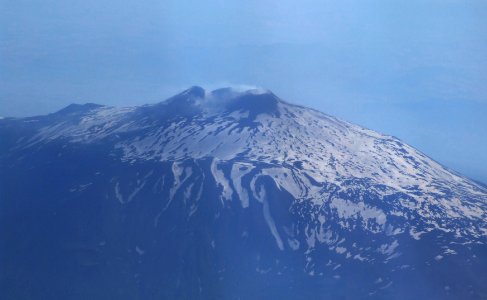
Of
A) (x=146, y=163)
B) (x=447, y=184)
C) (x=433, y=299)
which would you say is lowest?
(x=433, y=299)

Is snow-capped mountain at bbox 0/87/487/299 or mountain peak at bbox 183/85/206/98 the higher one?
mountain peak at bbox 183/85/206/98

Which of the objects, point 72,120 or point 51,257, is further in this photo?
point 72,120

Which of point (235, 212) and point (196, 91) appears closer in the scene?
point (235, 212)

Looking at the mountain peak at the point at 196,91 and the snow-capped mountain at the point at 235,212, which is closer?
the snow-capped mountain at the point at 235,212

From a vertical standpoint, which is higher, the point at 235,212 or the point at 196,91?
the point at 196,91

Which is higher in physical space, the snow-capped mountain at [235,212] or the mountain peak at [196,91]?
the mountain peak at [196,91]

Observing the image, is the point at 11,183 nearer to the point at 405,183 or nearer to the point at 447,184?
the point at 405,183

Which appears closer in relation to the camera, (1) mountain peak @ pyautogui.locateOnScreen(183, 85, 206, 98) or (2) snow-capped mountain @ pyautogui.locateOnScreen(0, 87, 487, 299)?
(2) snow-capped mountain @ pyautogui.locateOnScreen(0, 87, 487, 299)

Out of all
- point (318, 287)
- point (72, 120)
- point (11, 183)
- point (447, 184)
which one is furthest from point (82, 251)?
point (447, 184)
